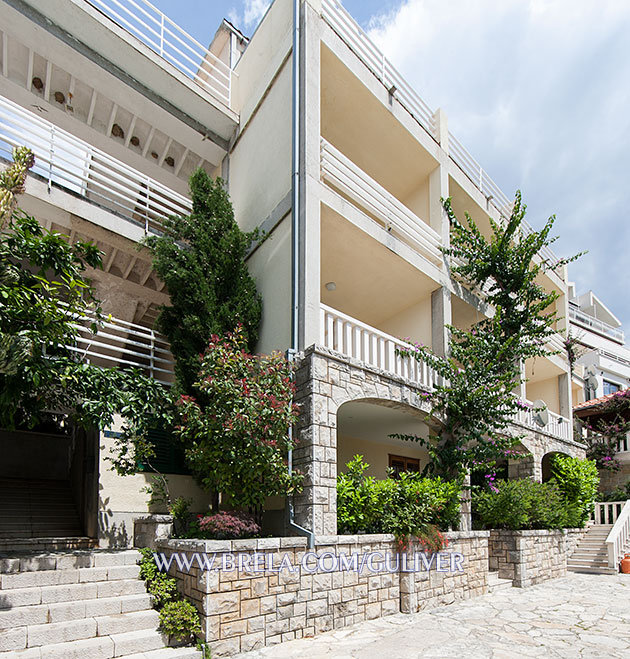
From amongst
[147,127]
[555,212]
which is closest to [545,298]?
[555,212]

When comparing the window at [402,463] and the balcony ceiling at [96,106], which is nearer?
the balcony ceiling at [96,106]

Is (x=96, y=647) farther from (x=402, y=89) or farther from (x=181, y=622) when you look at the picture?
(x=402, y=89)

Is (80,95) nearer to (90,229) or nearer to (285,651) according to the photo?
(90,229)

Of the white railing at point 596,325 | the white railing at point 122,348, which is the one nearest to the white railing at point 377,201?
the white railing at point 122,348

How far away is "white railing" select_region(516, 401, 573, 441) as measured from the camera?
14.3 meters

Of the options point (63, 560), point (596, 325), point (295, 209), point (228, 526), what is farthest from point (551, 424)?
point (596, 325)

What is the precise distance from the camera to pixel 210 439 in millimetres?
7348

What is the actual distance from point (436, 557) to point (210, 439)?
15.0ft

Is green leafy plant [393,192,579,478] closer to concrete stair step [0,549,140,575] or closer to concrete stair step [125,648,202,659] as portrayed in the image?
concrete stair step [0,549,140,575]

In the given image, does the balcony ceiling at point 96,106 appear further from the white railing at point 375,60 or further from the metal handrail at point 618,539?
the metal handrail at point 618,539

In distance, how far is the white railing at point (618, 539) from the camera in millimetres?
13328

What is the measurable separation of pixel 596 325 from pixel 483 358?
25454mm

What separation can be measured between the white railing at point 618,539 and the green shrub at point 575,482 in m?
0.94

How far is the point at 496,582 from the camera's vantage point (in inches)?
430
